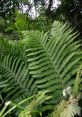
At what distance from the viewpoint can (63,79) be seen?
8.29ft

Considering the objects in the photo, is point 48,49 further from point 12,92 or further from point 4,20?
point 4,20

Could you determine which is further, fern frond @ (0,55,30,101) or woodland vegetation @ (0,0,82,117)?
fern frond @ (0,55,30,101)

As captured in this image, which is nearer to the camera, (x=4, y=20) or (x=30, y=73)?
(x=30, y=73)

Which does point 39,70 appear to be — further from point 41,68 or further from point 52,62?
point 52,62

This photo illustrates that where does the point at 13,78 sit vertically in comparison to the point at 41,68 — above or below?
below

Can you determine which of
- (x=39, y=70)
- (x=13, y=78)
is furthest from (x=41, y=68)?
(x=13, y=78)

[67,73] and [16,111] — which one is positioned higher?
[67,73]

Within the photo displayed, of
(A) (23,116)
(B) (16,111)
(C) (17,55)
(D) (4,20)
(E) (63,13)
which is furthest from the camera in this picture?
(D) (4,20)

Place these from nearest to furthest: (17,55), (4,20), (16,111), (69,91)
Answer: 1. (69,91)
2. (16,111)
3. (17,55)
4. (4,20)

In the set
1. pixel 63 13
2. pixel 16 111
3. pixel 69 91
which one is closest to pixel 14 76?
Result: pixel 16 111

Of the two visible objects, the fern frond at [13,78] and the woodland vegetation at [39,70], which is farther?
the fern frond at [13,78]

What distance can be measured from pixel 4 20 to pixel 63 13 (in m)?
1.46

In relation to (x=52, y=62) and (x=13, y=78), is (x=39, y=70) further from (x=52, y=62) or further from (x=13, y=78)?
(x=13, y=78)

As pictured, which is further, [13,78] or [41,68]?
[13,78]
